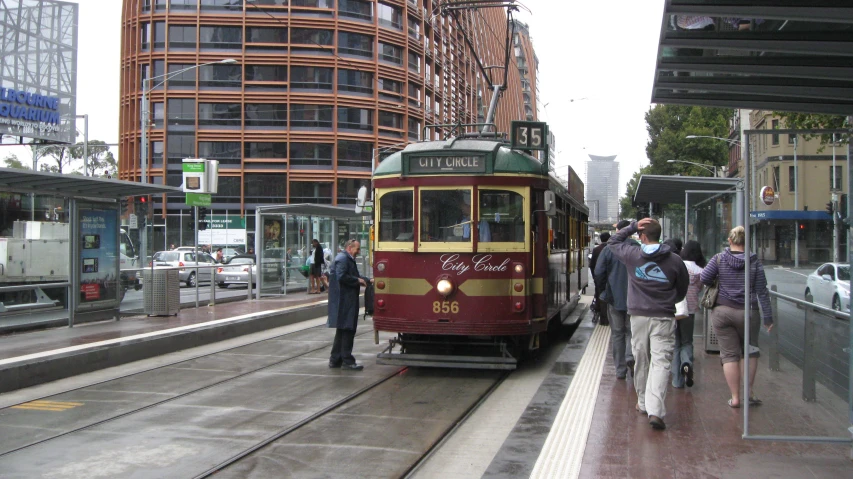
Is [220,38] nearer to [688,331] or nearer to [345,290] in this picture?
[345,290]

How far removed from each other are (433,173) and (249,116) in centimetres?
4784

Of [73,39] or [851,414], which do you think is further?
[73,39]

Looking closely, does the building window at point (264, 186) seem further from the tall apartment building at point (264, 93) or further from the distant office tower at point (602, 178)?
the distant office tower at point (602, 178)

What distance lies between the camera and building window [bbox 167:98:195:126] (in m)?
54.9

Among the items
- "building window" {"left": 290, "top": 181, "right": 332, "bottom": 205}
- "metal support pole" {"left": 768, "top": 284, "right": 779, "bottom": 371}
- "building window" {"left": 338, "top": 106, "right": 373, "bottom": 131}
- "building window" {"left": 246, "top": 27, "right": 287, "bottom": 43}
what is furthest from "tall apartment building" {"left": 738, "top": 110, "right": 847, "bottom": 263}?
"building window" {"left": 246, "top": 27, "right": 287, "bottom": 43}

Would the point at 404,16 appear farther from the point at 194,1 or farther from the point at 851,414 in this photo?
the point at 851,414

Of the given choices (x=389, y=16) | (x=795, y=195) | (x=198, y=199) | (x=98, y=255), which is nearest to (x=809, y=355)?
(x=795, y=195)

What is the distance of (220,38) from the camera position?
54375 millimetres

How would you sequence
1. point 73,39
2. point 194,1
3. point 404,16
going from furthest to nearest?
point 404,16 < point 194,1 < point 73,39

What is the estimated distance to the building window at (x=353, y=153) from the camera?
186ft

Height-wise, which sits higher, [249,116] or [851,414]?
[249,116]

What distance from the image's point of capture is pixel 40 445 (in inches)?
271

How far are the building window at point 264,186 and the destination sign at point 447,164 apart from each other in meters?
46.8

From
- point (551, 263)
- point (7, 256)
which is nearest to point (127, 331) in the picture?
point (7, 256)
